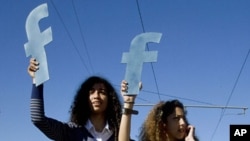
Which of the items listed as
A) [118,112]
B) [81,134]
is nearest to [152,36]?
[118,112]

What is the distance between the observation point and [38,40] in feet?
8.83

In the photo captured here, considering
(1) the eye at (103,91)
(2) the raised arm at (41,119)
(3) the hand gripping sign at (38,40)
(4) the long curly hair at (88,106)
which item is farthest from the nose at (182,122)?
(3) the hand gripping sign at (38,40)

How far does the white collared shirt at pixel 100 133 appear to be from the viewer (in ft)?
9.11

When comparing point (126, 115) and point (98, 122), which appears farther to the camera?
point (98, 122)

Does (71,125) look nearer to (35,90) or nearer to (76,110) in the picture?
(76,110)

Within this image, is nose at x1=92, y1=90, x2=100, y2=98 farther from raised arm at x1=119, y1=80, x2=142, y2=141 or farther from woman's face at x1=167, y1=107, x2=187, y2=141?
woman's face at x1=167, y1=107, x2=187, y2=141

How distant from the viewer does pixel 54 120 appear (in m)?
2.75

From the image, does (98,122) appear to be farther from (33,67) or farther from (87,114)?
(33,67)

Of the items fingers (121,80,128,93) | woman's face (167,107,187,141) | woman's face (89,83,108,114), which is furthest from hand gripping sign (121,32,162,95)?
woman's face (167,107,187,141)

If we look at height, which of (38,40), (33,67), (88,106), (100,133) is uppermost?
(38,40)

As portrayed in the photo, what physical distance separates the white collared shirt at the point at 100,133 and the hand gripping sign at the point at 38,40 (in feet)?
1.20

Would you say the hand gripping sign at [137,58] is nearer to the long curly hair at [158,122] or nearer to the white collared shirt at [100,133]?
the white collared shirt at [100,133]

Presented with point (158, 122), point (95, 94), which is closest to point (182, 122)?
point (158, 122)

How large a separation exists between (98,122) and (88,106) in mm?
110
